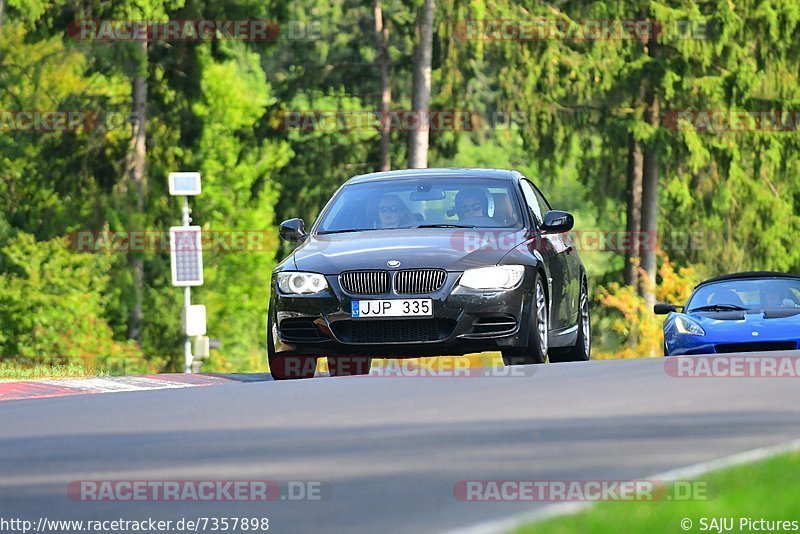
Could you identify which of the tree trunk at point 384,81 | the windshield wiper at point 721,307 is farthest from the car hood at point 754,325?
the tree trunk at point 384,81

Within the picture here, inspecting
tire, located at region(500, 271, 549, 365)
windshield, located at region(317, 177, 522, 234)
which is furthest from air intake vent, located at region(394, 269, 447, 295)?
windshield, located at region(317, 177, 522, 234)

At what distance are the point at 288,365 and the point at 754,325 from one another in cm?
578

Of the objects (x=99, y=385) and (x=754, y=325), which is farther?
(x=754, y=325)

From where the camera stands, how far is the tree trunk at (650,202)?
44.0 meters

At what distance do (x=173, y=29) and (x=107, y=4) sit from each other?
8.23 ft

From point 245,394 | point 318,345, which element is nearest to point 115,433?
point 245,394

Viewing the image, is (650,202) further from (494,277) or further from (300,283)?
(300,283)

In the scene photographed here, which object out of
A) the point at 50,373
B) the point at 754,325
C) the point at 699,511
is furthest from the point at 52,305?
the point at 699,511

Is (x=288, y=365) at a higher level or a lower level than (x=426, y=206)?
lower

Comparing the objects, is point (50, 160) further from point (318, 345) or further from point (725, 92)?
point (318, 345)

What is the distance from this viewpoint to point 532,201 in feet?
56.4

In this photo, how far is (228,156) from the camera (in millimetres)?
73812

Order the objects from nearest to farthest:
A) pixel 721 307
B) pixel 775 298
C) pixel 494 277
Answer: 1. pixel 494 277
2. pixel 721 307
3. pixel 775 298

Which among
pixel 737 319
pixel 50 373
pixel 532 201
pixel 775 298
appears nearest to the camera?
pixel 532 201
